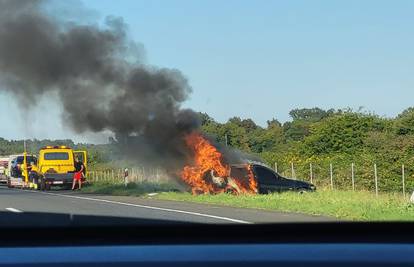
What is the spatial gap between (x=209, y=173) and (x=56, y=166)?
12.7 m

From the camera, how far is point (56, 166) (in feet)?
116

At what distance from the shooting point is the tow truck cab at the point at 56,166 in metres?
35.0

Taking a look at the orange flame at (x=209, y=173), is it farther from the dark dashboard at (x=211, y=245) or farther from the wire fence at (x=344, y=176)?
the dark dashboard at (x=211, y=245)

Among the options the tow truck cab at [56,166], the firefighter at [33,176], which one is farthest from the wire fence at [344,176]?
the firefighter at [33,176]

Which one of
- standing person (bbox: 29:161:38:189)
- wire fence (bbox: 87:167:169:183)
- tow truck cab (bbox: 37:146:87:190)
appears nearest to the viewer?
wire fence (bbox: 87:167:169:183)

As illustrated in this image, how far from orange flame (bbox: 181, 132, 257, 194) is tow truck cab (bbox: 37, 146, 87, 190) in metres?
10.3

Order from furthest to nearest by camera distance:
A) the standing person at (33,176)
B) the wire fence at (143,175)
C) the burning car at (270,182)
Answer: the standing person at (33,176) → the wire fence at (143,175) → the burning car at (270,182)

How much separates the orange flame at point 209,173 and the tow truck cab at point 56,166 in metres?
10.3

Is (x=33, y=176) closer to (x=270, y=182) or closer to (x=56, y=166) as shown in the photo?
(x=56, y=166)

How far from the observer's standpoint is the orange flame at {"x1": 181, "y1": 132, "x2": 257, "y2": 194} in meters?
23.9

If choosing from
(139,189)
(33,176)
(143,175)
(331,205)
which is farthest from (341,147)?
(331,205)

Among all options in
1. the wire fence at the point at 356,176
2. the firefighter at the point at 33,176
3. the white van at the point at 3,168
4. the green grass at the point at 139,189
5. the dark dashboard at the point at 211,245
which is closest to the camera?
the dark dashboard at the point at 211,245

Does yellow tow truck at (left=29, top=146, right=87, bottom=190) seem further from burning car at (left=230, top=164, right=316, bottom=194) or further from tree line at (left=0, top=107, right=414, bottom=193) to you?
burning car at (left=230, top=164, right=316, bottom=194)

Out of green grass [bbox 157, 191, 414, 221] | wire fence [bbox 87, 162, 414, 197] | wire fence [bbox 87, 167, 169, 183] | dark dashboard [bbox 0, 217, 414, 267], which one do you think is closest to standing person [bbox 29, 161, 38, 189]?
wire fence [bbox 87, 167, 169, 183]
